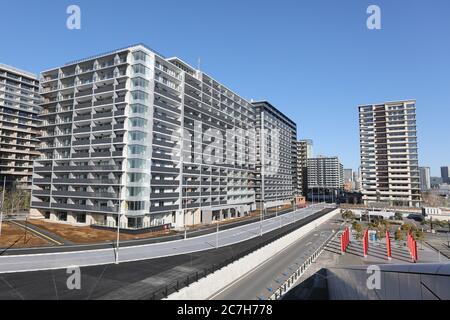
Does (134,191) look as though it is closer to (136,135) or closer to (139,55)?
(136,135)

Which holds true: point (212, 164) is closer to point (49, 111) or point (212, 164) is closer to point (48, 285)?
point (49, 111)

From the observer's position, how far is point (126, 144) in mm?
60969

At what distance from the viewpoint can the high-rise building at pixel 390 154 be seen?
14212 centimetres

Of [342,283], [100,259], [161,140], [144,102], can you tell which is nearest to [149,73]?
[144,102]

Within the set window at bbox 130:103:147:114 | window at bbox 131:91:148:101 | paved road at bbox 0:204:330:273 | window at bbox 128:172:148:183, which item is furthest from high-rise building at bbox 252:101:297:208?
window at bbox 131:91:148:101

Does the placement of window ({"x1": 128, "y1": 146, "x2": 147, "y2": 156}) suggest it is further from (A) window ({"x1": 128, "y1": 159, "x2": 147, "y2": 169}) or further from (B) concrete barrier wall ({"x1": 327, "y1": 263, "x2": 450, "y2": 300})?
(B) concrete barrier wall ({"x1": 327, "y1": 263, "x2": 450, "y2": 300})

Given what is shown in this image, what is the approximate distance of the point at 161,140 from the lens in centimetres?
6656

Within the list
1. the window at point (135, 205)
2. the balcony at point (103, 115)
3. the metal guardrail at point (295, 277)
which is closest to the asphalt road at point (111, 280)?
the metal guardrail at point (295, 277)

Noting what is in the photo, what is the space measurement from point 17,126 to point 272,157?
109m

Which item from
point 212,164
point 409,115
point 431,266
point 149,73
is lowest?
point 431,266

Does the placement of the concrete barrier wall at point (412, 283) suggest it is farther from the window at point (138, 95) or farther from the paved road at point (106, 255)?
the window at point (138, 95)

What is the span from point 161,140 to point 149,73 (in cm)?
1554

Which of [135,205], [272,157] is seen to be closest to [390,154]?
[272,157]

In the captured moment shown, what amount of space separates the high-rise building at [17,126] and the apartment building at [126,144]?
42052mm
